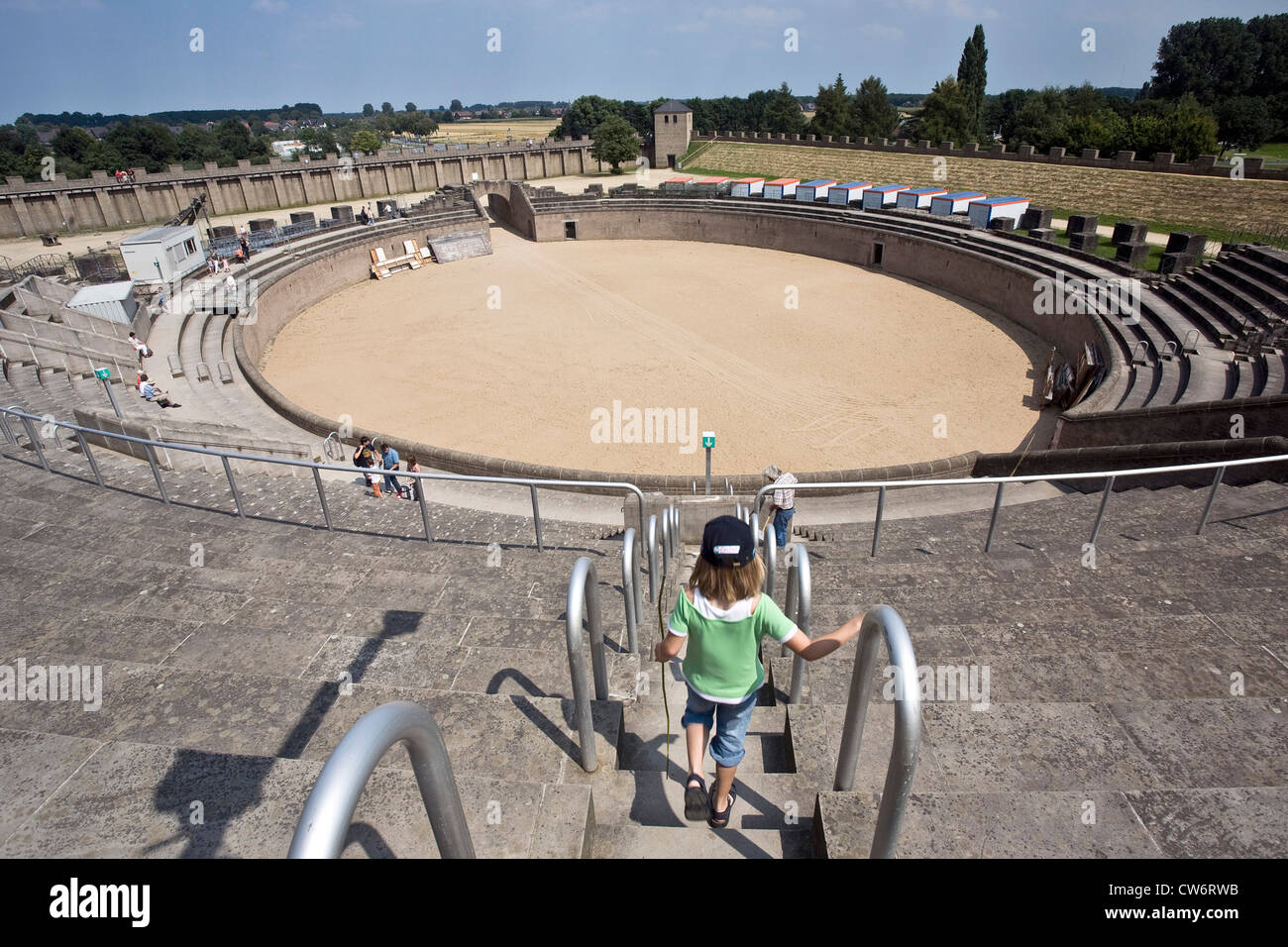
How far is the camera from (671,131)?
59969mm

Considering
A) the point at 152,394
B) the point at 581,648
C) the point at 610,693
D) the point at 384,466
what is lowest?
the point at 384,466

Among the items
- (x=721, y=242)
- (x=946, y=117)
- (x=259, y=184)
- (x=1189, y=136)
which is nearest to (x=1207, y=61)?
(x=946, y=117)

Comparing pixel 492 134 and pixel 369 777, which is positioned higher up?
pixel 492 134

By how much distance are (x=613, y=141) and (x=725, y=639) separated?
6018cm

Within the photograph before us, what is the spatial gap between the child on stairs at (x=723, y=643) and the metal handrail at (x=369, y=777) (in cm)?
132

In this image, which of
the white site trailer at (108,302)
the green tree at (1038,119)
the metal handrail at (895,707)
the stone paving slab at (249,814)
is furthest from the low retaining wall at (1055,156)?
the white site trailer at (108,302)

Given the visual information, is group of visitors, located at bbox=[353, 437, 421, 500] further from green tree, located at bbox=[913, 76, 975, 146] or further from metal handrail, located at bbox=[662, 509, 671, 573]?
green tree, located at bbox=[913, 76, 975, 146]

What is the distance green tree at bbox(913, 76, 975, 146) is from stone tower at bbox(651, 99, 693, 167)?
64.8ft

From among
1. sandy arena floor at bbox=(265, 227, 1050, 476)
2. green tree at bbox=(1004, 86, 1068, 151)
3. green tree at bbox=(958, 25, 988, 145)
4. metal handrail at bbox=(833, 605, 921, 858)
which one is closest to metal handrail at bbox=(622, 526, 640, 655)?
metal handrail at bbox=(833, 605, 921, 858)

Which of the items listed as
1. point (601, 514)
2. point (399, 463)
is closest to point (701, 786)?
point (601, 514)

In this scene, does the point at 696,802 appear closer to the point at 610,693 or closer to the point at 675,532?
the point at 610,693

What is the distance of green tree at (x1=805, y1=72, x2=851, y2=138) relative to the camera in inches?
2633

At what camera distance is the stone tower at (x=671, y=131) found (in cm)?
5909

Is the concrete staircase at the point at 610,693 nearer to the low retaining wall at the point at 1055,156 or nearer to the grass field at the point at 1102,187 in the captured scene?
the grass field at the point at 1102,187
